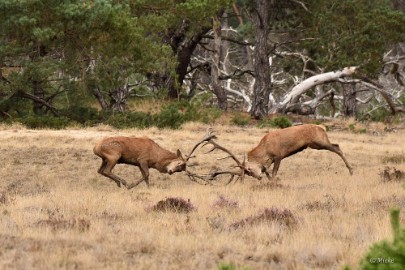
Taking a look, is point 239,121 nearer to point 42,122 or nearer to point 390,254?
point 42,122

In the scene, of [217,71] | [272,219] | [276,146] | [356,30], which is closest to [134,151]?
[276,146]

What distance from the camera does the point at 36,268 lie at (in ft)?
23.9

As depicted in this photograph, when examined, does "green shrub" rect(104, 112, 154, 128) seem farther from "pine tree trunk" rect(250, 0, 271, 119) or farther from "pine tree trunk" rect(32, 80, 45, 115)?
"pine tree trunk" rect(250, 0, 271, 119)

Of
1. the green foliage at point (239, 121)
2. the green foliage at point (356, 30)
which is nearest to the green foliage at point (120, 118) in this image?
the green foliage at point (239, 121)

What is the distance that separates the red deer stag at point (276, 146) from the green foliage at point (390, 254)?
10236 millimetres

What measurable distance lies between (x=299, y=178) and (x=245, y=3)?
18.8m

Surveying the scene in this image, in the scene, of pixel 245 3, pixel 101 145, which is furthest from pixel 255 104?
pixel 101 145

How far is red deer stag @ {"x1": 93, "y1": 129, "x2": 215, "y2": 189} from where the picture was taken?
1555cm

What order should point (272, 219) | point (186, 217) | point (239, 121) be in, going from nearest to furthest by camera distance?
point (272, 219) → point (186, 217) → point (239, 121)

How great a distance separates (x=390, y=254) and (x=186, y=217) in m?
5.82

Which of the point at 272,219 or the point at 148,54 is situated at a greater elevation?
the point at 148,54

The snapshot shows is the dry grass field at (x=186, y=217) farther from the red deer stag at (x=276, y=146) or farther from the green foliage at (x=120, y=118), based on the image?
the green foliage at (x=120, y=118)

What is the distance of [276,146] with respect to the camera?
16.3m

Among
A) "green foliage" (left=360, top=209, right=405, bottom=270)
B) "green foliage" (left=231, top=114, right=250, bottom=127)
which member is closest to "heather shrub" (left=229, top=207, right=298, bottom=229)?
"green foliage" (left=360, top=209, right=405, bottom=270)
